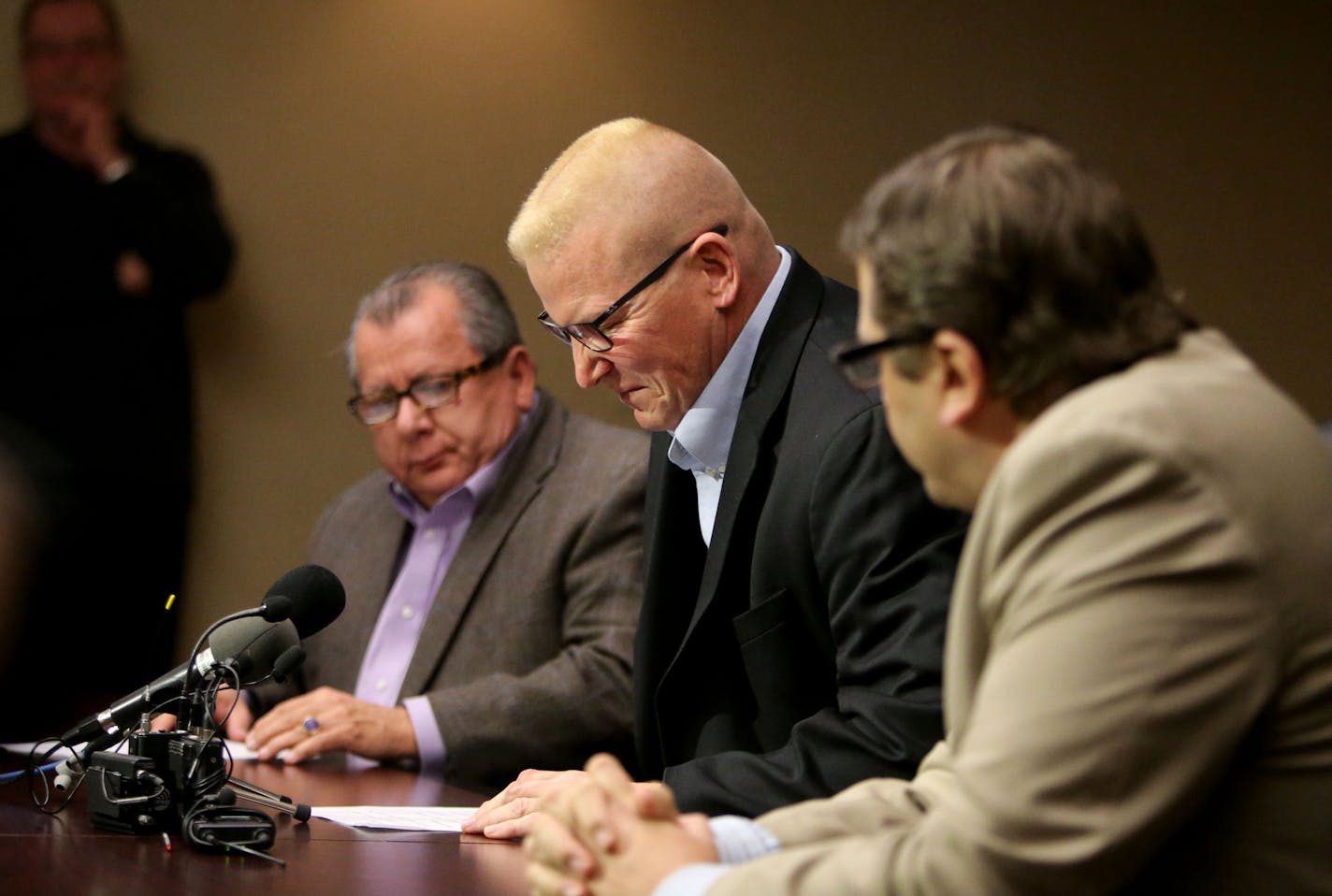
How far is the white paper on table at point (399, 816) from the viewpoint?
75.2 inches

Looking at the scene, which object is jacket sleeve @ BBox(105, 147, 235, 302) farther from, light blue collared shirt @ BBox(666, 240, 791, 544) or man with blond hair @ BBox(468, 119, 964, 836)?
light blue collared shirt @ BBox(666, 240, 791, 544)

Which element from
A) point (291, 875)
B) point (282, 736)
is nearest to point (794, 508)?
point (291, 875)

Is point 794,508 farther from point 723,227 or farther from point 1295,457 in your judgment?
point 1295,457

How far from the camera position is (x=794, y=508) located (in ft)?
6.50

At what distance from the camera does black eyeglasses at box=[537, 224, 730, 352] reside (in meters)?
2.20

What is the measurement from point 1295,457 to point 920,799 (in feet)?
1.61

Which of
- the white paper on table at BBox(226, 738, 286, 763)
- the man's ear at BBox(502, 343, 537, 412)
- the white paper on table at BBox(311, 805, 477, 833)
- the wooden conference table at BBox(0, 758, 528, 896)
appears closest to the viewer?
the wooden conference table at BBox(0, 758, 528, 896)

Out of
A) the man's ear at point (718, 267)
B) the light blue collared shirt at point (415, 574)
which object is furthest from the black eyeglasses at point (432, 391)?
the man's ear at point (718, 267)

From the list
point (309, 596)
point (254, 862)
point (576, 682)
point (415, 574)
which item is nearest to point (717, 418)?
point (309, 596)

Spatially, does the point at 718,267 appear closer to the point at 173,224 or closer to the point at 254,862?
the point at 254,862

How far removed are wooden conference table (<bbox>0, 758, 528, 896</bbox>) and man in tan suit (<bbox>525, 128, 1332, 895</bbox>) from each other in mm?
399

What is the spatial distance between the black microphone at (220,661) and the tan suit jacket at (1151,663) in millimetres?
1041

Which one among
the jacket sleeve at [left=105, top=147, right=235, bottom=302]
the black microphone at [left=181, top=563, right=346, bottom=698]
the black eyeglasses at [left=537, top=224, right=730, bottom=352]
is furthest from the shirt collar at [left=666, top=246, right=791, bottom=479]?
the jacket sleeve at [left=105, top=147, right=235, bottom=302]

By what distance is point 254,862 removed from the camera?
5.40 feet
